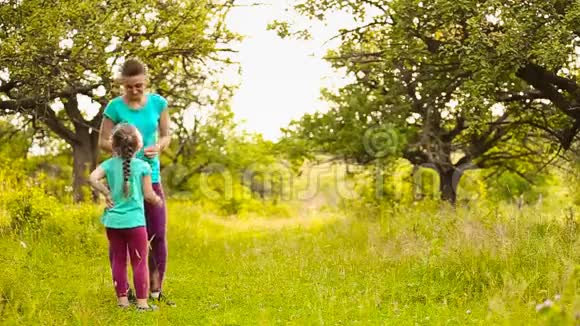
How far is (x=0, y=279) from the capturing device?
265 inches

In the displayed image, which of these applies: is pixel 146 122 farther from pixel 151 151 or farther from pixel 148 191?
pixel 148 191

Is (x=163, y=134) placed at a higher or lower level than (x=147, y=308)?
higher

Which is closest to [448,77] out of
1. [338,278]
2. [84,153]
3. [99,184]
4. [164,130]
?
[338,278]

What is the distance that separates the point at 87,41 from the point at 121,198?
597cm

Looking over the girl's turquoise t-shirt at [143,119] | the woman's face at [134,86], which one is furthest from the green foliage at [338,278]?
the woman's face at [134,86]

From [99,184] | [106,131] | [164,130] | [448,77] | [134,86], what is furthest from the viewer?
[448,77]

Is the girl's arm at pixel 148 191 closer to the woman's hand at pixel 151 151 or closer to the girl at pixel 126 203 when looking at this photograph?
the girl at pixel 126 203

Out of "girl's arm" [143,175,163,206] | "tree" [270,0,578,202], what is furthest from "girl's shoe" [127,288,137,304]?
"tree" [270,0,578,202]

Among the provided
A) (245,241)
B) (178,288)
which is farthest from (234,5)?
(178,288)

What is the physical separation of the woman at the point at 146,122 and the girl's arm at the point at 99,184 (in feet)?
1.10

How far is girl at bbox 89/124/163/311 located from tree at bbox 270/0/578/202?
6082 mm

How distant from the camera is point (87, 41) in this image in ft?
38.0

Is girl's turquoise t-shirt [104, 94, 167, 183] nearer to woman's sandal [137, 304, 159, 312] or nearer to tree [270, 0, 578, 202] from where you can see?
woman's sandal [137, 304, 159, 312]

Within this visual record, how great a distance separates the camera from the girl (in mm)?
6371
